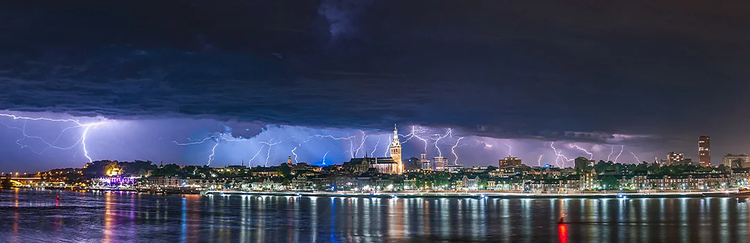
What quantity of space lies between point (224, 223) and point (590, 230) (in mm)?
39680

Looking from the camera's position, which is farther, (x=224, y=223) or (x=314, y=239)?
(x=224, y=223)

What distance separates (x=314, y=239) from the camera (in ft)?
205

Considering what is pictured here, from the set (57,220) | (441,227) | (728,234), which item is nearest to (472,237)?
(441,227)

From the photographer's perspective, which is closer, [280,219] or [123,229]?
[123,229]

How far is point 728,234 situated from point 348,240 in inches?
1441

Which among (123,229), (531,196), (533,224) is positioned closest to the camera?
(123,229)

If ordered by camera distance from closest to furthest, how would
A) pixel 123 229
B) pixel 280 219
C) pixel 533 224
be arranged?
pixel 123 229 < pixel 533 224 < pixel 280 219

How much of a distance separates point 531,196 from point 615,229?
112m

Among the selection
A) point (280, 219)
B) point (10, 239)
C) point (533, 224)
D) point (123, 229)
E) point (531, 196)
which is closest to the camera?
point (10, 239)

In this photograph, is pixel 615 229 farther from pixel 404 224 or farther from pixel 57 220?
pixel 57 220

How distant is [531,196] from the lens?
186500 mm

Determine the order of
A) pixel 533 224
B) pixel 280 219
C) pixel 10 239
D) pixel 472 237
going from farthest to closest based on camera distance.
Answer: pixel 280 219, pixel 533 224, pixel 472 237, pixel 10 239

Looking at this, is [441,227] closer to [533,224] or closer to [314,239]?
[533,224]

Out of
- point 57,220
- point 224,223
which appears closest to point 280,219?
point 224,223
